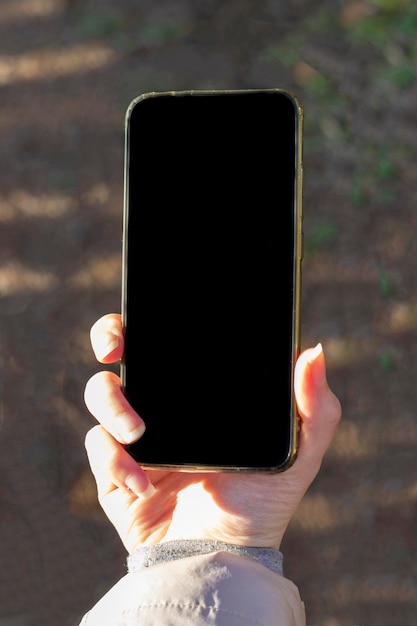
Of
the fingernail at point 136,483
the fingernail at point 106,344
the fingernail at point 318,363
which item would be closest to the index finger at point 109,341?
the fingernail at point 106,344

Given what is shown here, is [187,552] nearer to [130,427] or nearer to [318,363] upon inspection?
[130,427]

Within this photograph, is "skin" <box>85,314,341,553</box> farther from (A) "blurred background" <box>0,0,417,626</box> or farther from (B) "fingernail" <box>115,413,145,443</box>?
(A) "blurred background" <box>0,0,417,626</box>

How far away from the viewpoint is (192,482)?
1353 millimetres

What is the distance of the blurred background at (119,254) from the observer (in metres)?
2.02

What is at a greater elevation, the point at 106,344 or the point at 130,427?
the point at 106,344

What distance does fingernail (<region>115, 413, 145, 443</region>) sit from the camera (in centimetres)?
117

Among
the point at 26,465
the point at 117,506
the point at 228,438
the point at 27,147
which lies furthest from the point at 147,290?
the point at 27,147

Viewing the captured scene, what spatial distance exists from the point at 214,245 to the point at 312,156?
3.58 ft

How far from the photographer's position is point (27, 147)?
231 centimetres

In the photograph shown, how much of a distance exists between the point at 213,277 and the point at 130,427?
268mm

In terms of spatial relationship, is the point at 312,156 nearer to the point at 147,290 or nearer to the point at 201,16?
the point at 201,16

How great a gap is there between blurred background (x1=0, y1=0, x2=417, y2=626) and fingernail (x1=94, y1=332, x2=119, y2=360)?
965mm

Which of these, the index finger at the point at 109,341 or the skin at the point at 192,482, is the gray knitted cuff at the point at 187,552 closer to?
the skin at the point at 192,482

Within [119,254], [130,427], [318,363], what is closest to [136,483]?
[130,427]
